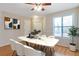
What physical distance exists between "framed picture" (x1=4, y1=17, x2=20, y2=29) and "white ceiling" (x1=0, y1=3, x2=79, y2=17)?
165 mm

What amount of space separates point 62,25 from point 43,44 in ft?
2.02

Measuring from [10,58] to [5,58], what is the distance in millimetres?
93

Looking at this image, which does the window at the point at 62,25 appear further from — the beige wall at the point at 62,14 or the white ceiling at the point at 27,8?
the white ceiling at the point at 27,8

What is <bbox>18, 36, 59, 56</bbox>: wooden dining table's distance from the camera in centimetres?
190

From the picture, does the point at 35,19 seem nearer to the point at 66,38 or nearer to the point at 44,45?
the point at 44,45

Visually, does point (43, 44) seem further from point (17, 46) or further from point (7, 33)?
point (7, 33)

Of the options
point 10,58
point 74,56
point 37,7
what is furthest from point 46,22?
point 10,58

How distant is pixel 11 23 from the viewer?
1883 mm

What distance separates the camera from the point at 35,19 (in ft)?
6.31

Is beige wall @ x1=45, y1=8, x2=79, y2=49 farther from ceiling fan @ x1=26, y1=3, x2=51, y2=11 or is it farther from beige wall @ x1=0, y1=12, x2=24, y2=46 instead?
beige wall @ x1=0, y1=12, x2=24, y2=46

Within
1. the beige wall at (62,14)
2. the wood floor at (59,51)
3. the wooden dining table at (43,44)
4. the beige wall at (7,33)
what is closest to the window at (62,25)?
the beige wall at (62,14)

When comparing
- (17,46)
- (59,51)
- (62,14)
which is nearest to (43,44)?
(59,51)

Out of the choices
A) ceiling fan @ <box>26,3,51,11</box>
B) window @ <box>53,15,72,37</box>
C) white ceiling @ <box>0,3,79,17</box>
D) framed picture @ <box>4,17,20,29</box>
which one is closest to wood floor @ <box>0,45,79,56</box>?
window @ <box>53,15,72,37</box>

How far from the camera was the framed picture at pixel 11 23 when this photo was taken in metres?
1.81
